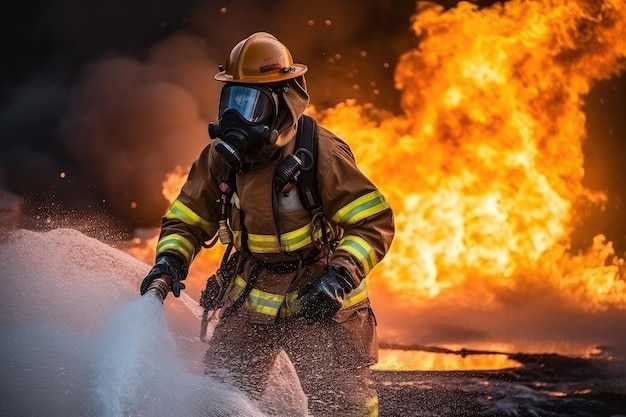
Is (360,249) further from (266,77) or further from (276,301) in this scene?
(266,77)

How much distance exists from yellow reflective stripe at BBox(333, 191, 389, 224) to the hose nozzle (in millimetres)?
836

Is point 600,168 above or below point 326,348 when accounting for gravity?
above

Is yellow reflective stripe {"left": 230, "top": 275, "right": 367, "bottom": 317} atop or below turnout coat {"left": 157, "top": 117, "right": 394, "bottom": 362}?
below

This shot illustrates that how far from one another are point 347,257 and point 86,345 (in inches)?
47.5

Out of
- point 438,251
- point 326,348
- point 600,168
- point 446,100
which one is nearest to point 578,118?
point 600,168

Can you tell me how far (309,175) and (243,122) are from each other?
0.40 m

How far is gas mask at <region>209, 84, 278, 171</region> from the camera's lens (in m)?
4.21

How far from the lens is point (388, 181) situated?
849 centimetres

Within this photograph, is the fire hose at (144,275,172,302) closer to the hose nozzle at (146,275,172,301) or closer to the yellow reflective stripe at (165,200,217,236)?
the hose nozzle at (146,275,172,301)

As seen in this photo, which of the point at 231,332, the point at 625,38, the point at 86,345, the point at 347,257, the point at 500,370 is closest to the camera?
the point at 86,345

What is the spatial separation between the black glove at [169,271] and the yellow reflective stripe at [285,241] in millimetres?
391

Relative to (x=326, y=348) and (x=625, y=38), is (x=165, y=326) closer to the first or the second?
(x=326, y=348)

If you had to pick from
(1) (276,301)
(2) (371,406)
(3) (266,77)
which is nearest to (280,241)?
(1) (276,301)

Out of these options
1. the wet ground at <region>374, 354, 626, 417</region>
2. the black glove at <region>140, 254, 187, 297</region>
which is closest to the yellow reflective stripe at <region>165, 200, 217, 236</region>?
the black glove at <region>140, 254, 187, 297</region>
